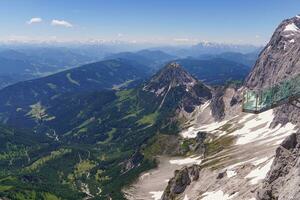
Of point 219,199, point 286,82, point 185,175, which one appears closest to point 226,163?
point 185,175

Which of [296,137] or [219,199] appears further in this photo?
[219,199]

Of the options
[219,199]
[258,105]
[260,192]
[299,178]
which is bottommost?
Answer: [219,199]

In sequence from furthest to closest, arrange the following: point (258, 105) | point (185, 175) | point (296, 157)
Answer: point (185, 175) → point (296, 157) → point (258, 105)

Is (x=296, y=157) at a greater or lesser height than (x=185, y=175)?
greater

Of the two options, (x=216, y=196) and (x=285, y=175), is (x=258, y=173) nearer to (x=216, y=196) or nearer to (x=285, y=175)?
(x=216, y=196)

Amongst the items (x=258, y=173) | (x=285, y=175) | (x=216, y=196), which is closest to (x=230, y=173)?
(x=216, y=196)

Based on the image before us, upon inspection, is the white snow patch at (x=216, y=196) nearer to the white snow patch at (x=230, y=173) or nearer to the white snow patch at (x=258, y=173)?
the white snow patch at (x=258, y=173)

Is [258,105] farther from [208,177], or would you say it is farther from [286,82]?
[208,177]

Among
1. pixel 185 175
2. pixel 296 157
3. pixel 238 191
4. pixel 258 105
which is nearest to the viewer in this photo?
pixel 258 105
